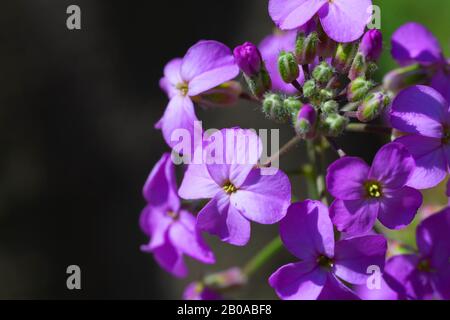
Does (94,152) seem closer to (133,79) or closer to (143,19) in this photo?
(133,79)

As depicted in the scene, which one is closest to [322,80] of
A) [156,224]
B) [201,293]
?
[156,224]

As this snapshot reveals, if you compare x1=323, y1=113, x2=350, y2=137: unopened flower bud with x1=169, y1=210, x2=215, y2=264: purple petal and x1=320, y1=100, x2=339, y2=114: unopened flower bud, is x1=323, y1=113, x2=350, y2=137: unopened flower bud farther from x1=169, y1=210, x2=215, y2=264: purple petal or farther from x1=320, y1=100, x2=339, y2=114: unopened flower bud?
x1=169, y1=210, x2=215, y2=264: purple petal

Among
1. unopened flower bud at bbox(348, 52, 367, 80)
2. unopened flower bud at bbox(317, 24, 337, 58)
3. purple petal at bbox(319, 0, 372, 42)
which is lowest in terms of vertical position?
unopened flower bud at bbox(348, 52, 367, 80)

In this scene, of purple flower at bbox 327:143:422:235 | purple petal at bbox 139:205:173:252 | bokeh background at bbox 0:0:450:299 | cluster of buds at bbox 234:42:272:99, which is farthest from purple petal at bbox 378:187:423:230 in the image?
bokeh background at bbox 0:0:450:299


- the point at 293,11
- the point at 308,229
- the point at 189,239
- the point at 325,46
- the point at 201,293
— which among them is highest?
the point at 293,11

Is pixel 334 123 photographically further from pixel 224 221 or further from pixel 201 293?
pixel 201 293

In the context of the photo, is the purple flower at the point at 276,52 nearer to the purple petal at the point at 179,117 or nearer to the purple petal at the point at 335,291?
the purple petal at the point at 179,117

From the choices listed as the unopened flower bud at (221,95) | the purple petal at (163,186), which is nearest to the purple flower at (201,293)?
the purple petal at (163,186)
